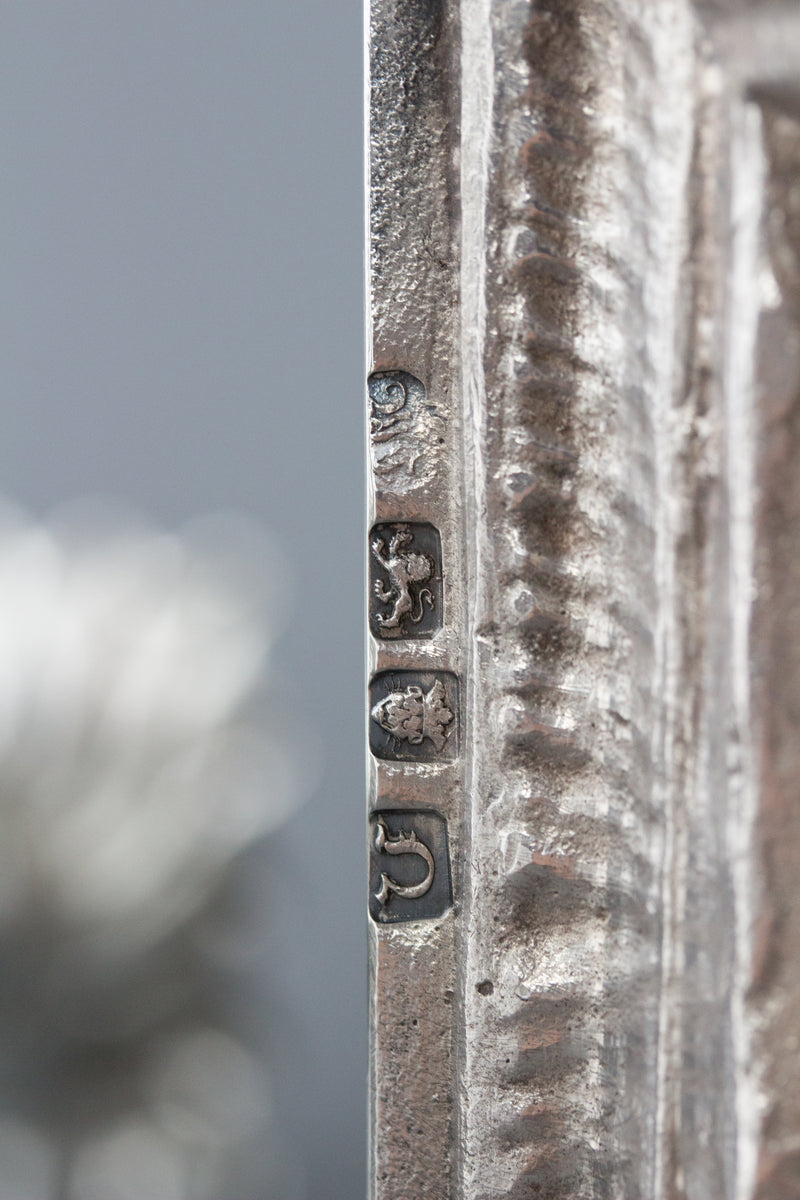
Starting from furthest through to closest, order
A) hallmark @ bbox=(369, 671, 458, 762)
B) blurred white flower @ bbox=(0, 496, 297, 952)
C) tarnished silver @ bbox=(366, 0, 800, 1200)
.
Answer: blurred white flower @ bbox=(0, 496, 297, 952), hallmark @ bbox=(369, 671, 458, 762), tarnished silver @ bbox=(366, 0, 800, 1200)

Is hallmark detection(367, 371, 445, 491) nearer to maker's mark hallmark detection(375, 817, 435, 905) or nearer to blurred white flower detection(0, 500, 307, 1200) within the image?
maker's mark hallmark detection(375, 817, 435, 905)

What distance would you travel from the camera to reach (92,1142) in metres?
0.91

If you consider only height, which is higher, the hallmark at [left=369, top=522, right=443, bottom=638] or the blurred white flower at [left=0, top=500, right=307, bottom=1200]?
the hallmark at [left=369, top=522, right=443, bottom=638]

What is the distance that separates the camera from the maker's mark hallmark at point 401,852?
0.45 metres

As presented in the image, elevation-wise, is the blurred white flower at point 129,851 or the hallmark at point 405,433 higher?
the hallmark at point 405,433

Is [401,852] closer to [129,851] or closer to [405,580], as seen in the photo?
[405,580]

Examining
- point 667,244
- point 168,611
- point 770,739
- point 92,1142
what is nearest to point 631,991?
point 770,739

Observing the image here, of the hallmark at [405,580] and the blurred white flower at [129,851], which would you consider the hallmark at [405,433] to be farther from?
the blurred white flower at [129,851]

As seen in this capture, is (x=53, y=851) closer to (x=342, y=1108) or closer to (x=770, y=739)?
(x=342, y=1108)

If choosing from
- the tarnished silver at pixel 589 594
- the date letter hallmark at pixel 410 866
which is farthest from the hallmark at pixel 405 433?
the date letter hallmark at pixel 410 866

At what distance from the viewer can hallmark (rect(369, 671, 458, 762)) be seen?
45cm

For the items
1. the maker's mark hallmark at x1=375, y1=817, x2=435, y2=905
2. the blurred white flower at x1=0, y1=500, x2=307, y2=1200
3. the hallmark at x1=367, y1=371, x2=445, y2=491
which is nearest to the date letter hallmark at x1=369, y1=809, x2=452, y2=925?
the maker's mark hallmark at x1=375, y1=817, x2=435, y2=905

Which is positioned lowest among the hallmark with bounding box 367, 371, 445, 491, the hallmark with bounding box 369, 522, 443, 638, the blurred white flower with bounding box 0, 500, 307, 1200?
the blurred white flower with bounding box 0, 500, 307, 1200

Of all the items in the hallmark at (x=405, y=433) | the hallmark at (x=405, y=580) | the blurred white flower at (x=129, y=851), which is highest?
the hallmark at (x=405, y=433)
